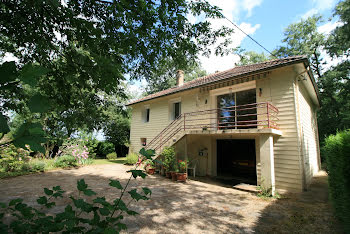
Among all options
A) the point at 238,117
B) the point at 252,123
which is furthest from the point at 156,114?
the point at 252,123

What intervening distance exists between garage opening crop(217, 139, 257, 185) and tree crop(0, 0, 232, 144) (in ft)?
24.4

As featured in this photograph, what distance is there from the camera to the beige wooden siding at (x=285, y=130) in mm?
6941

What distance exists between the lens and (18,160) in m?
9.17

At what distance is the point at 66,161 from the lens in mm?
11242

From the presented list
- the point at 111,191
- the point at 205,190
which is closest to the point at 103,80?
the point at 111,191

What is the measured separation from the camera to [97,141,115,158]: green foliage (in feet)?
61.2

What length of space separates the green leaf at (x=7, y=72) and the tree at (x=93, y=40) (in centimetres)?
198

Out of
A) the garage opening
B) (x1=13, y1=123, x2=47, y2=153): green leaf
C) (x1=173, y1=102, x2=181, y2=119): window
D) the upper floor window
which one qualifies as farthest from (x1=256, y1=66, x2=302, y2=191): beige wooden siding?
the upper floor window

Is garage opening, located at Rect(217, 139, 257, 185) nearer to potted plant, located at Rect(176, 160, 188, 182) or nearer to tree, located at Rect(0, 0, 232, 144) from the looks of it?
potted plant, located at Rect(176, 160, 188, 182)

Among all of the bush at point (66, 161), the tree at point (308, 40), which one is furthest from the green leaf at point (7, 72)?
the tree at point (308, 40)

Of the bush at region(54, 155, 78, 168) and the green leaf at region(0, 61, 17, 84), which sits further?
the bush at region(54, 155, 78, 168)

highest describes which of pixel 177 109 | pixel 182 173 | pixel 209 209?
pixel 177 109

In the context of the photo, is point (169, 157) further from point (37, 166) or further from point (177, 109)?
point (37, 166)

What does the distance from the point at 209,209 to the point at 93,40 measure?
503 cm
